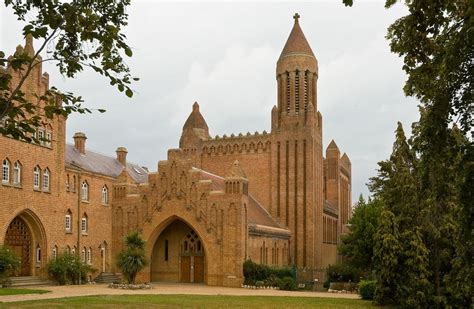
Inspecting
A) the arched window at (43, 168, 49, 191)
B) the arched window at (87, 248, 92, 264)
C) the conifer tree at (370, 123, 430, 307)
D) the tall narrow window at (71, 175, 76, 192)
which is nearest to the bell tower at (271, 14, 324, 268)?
the arched window at (87, 248, 92, 264)

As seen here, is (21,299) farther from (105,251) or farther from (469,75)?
(469,75)

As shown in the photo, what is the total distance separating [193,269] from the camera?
4409cm

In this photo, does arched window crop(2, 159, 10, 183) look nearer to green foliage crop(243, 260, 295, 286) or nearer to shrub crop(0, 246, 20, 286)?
shrub crop(0, 246, 20, 286)

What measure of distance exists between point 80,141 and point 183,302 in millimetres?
24762

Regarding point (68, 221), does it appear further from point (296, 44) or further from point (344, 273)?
point (296, 44)

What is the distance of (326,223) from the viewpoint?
186 feet

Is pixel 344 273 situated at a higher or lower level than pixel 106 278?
higher

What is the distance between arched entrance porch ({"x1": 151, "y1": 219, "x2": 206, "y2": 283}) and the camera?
4400cm

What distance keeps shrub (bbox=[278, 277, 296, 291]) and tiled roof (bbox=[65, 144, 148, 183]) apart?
1682cm

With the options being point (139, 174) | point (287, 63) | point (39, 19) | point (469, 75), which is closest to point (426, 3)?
point (469, 75)

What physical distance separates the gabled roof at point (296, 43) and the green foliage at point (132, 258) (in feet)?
81.9

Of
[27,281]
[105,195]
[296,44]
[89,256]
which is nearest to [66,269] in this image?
[27,281]

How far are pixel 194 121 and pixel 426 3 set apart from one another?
46.0 m

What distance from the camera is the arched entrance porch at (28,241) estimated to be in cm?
3688
